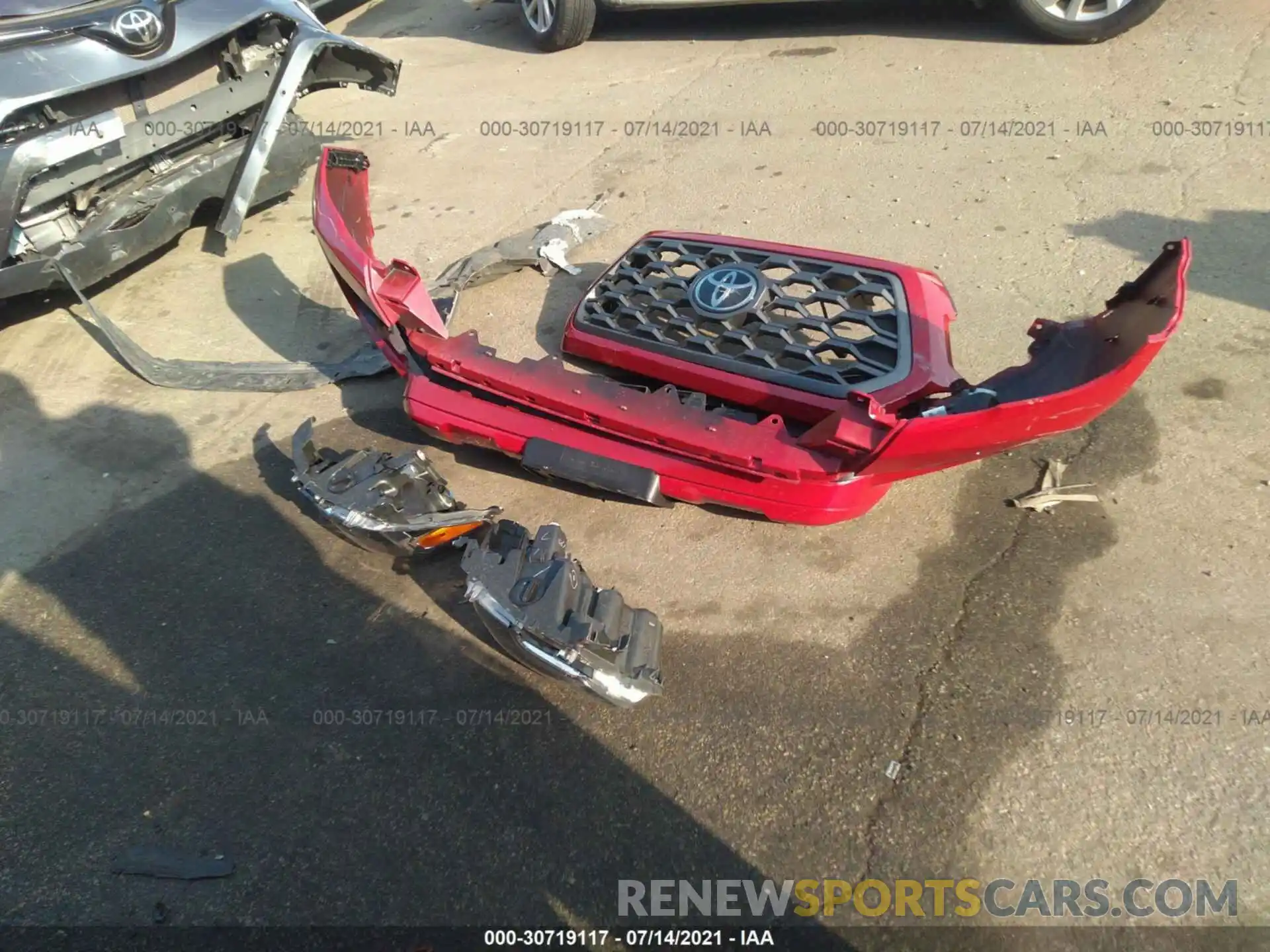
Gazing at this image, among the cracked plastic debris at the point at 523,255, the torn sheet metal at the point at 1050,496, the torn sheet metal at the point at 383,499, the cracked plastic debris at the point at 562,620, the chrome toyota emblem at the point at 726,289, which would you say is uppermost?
the chrome toyota emblem at the point at 726,289

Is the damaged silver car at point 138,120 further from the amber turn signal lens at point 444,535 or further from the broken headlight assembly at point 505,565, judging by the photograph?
the amber turn signal lens at point 444,535

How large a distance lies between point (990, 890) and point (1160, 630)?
36.6 inches

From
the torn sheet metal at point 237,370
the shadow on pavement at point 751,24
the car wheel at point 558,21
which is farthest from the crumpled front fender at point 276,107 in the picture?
the shadow on pavement at point 751,24

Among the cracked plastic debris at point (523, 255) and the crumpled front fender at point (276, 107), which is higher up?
the crumpled front fender at point (276, 107)

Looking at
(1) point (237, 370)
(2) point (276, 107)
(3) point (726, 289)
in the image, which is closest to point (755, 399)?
(3) point (726, 289)

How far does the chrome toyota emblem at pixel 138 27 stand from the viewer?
367cm

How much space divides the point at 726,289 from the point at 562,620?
145 centimetres

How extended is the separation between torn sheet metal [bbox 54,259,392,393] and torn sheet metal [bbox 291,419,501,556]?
78 cm

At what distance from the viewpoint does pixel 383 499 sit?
2.61 metres

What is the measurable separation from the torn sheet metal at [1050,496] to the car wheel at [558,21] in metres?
5.52

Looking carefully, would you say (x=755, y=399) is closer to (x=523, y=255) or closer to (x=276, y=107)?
(x=523, y=255)

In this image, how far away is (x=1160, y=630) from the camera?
7.41ft

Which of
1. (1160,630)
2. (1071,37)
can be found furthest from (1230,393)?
(1071,37)

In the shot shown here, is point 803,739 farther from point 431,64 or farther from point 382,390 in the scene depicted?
point 431,64
